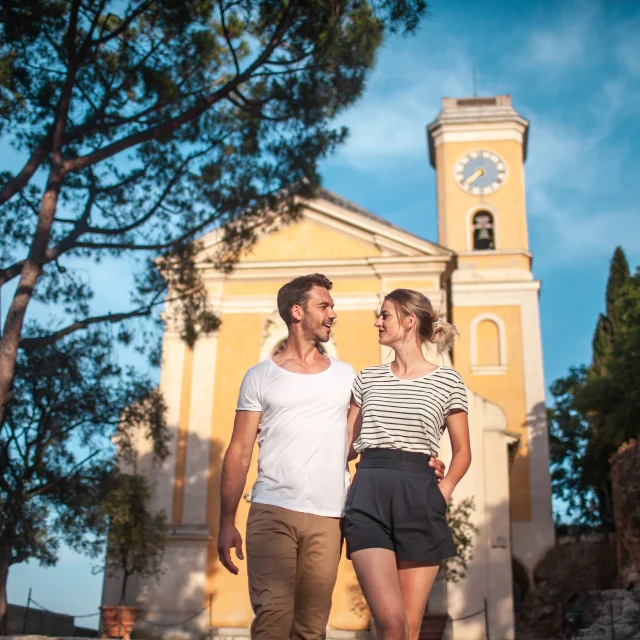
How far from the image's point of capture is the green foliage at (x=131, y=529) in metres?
13.8

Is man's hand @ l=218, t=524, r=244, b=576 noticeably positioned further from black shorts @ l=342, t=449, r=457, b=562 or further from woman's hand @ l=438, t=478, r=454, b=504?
woman's hand @ l=438, t=478, r=454, b=504

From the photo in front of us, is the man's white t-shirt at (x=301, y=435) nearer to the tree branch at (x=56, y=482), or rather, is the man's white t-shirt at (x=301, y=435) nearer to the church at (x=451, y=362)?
the church at (x=451, y=362)

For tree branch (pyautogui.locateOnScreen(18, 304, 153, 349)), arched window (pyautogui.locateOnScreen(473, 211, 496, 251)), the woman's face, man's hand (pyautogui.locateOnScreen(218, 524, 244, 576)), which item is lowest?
man's hand (pyautogui.locateOnScreen(218, 524, 244, 576))

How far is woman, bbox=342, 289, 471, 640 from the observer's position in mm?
3100

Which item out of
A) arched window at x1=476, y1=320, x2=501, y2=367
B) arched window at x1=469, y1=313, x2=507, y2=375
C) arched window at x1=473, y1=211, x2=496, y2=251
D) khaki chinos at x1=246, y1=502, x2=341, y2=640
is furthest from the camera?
arched window at x1=473, y1=211, x2=496, y2=251

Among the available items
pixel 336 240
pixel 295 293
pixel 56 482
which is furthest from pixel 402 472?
pixel 336 240

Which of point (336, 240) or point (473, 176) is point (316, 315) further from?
point (473, 176)

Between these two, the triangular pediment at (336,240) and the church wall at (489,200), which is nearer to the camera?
the triangular pediment at (336,240)

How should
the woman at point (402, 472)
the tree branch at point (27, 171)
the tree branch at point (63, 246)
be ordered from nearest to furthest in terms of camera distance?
the woman at point (402, 472) < the tree branch at point (27, 171) < the tree branch at point (63, 246)

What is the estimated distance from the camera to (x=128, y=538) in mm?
14250

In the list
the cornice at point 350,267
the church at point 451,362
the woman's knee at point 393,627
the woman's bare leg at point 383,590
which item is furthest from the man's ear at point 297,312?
the cornice at point 350,267

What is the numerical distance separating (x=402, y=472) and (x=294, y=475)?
0.43 metres

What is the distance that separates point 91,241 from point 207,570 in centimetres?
752

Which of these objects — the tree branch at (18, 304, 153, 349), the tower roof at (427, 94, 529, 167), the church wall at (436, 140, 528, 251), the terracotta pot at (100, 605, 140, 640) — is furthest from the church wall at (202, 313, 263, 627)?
the tower roof at (427, 94, 529, 167)
